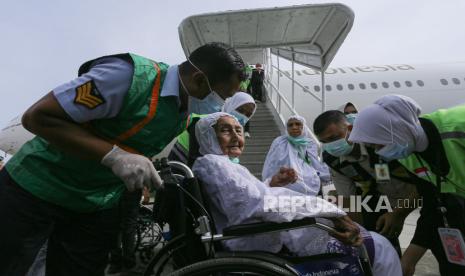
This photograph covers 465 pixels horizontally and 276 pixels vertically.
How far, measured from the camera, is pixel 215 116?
2.26 meters

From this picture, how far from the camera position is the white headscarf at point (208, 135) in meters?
2.21

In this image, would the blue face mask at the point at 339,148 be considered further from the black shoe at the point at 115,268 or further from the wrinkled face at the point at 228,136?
the black shoe at the point at 115,268

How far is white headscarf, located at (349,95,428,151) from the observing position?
69.0 inches

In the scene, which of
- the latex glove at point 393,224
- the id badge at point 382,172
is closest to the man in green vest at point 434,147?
the id badge at point 382,172

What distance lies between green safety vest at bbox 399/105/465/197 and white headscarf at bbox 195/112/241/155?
3.68 feet

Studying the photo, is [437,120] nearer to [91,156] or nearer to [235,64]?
[235,64]

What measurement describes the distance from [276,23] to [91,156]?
16.8ft

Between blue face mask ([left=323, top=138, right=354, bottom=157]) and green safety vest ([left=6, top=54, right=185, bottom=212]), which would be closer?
green safety vest ([left=6, top=54, right=185, bottom=212])

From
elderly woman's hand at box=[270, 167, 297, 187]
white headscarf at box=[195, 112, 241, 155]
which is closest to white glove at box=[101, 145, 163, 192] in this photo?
white headscarf at box=[195, 112, 241, 155]

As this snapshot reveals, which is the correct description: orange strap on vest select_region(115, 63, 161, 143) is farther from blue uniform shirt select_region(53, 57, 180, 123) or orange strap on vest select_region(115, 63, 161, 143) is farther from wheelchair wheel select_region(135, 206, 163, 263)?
wheelchair wheel select_region(135, 206, 163, 263)

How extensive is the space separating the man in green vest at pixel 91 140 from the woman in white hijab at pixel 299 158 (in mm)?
1832

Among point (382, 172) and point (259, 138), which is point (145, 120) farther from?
point (259, 138)

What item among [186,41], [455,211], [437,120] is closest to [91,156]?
[437,120]

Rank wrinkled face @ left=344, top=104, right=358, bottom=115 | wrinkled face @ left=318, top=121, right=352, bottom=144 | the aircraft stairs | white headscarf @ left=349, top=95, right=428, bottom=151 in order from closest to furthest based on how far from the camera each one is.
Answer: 1. white headscarf @ left=349, top=95, right=428, bottom=151
2. wrinkled face @ left=318, top=121, right=352, bottom=144
3. wrinkled face @ left=344, top=104, right=358, bottom=115
4. the aircraft stairs
